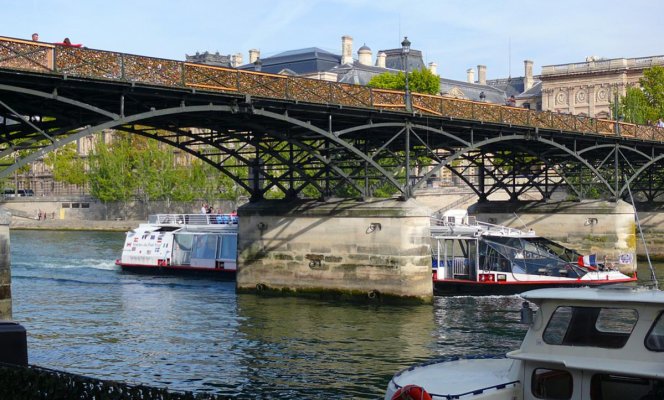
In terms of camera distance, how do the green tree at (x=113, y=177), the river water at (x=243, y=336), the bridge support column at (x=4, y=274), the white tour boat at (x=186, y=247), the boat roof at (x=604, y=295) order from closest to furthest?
1. the boat roof at (x=604, y=295)
2. the river water at (x=243, y=336)
3. the bridge support column at (x=4, y=274)
4. the white tour boat at (x=186, y=247)
5. the green tree at (x=113, y=177)

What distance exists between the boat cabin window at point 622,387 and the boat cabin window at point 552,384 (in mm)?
366

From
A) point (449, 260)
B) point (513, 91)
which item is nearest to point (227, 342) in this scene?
point (449, 260)

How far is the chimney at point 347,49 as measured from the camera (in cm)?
15225

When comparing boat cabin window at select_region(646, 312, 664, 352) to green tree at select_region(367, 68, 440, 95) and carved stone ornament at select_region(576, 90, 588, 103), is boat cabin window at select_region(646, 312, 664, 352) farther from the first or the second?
carved stone ornament at select_region(576, 90, 588, 103)

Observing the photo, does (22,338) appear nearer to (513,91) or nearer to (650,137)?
(650,137)

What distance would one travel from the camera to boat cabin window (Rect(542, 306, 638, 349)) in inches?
566

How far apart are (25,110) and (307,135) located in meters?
12.7

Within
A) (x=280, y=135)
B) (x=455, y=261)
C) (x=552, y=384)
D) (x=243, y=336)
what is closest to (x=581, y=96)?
(x=455, y=261)

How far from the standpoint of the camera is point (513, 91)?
177 metres

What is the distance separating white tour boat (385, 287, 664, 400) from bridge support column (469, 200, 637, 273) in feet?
142

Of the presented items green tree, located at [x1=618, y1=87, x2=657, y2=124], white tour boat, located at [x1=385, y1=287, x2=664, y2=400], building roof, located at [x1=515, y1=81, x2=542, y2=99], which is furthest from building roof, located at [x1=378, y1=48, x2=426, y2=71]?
white tour boat, located at [x1=385, y1=287, x2=664, y2=400]

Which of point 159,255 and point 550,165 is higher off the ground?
point 550,165

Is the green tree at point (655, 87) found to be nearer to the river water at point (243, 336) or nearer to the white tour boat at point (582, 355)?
the river water at point (243, 336)

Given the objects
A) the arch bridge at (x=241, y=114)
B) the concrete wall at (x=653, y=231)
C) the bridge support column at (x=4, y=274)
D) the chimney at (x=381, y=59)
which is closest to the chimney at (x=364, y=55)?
the chimney at (x=381, y=59)
